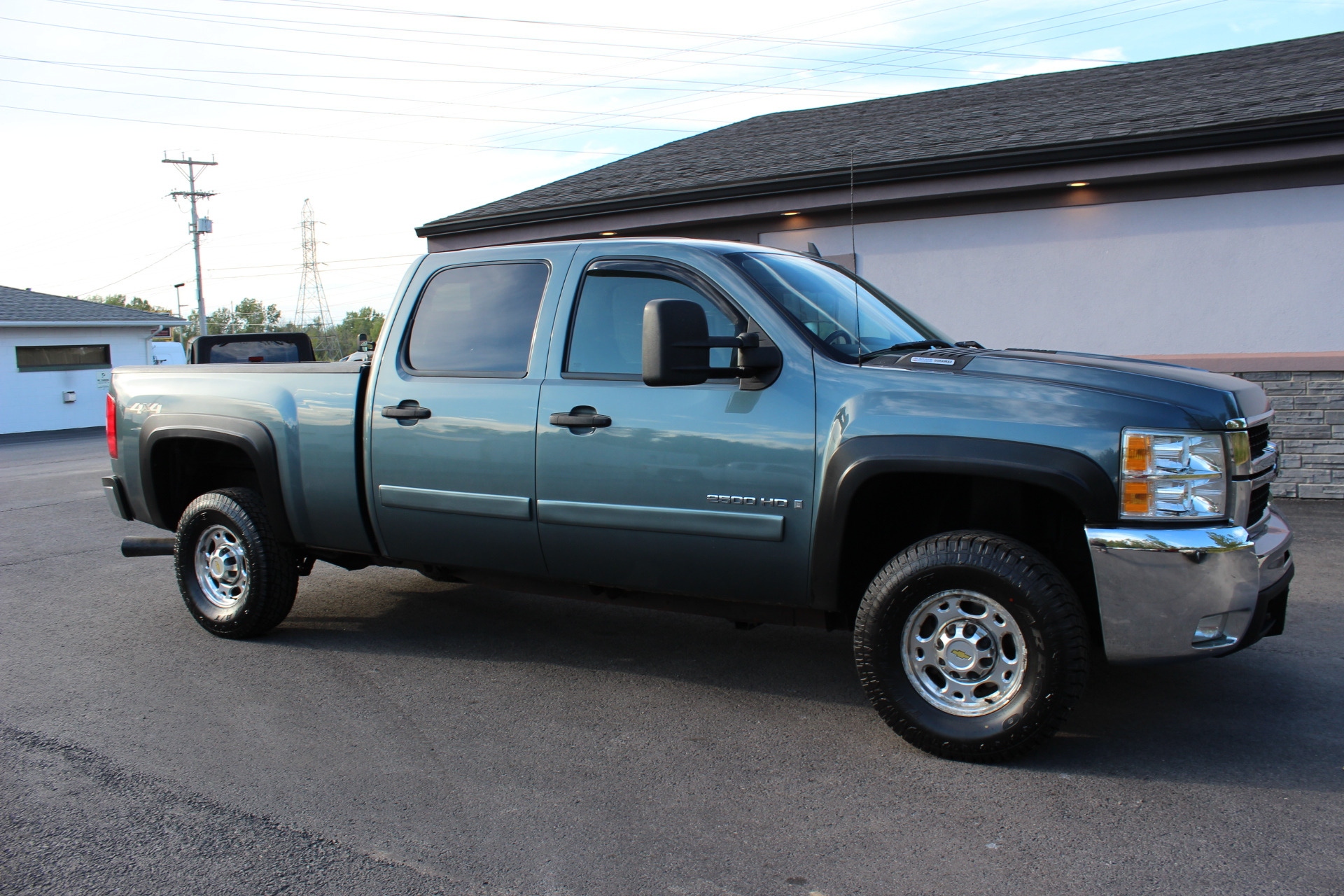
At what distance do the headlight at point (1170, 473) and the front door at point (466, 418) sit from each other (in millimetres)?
→ 2434

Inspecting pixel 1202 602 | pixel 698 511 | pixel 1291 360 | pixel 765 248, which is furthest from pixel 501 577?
pixel 1291 360

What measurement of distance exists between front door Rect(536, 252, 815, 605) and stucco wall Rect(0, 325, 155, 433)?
3082 cm

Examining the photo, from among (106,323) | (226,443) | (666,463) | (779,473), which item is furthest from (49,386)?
(779,473)

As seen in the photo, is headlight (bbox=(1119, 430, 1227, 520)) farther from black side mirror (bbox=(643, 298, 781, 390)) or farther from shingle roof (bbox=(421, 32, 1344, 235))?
shingle roof (bbox=(421, 32, 1344, 235))

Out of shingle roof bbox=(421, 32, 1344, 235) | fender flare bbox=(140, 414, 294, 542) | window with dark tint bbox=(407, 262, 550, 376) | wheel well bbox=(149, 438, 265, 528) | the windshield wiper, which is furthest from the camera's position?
shingle roof bbox=(421, 32, 1344, 235)

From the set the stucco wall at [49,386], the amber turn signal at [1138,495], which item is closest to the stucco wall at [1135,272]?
the amber turn signal at [1138,495]

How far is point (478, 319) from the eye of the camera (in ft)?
16.1

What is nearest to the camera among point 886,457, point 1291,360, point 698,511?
point 886,457

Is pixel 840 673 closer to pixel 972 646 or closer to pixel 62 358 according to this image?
pixel 972 646

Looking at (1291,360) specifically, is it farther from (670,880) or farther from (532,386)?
(670,880)

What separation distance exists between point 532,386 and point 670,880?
2327 millimetres

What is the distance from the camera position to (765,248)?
483 cm

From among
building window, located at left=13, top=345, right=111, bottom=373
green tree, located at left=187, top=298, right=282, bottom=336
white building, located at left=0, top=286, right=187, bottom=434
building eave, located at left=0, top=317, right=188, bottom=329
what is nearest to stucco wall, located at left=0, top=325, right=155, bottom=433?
white building, located at left=0, top=286, right=187, bottom=434

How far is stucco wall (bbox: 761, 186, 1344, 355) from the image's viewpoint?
9234 millimetres
